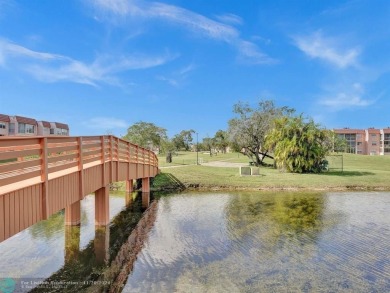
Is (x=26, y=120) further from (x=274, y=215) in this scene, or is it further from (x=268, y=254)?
(x=268, y=254)

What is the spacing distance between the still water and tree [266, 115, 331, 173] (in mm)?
16067

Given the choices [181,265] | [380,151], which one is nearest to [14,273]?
[181,265]

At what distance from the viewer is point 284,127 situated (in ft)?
114

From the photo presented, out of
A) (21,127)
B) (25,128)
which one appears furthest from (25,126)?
(21,127)

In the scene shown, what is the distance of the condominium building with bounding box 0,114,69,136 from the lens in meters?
62.2

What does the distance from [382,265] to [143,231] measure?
820cm

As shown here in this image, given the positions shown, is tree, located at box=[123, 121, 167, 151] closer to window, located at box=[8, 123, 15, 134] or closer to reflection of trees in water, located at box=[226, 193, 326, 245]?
window, located at box=[8, 123, 15, 134]

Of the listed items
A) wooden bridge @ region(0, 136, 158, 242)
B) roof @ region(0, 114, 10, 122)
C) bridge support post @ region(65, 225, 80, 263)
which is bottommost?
bridge support post @ region(65, 225, 80, 263)

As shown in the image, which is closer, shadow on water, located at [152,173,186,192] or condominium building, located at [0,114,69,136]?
shadow on water, located at [152,173,186,192]

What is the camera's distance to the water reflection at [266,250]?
7.68m

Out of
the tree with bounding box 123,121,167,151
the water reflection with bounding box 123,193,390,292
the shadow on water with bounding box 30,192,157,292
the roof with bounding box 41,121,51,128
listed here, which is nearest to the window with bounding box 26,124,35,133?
the roof with bounding box 41,121,51,128

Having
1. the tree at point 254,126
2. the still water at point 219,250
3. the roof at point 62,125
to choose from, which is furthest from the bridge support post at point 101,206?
the roof at point 62,125

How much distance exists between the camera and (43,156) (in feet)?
23.6

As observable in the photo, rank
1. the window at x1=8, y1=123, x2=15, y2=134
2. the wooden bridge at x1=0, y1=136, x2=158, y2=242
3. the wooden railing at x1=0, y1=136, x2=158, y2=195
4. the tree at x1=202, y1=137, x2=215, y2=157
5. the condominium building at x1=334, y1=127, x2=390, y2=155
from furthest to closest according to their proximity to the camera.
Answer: the condominium building at x1=334, y1=127, x2=390, y2=155
the tree at x1=202, y1=137, x2=215, y2=157
the window at x1=8, y1=123, x2=15, y2=134
the wooden railing at x1=0, y1=136, x2=158, y2=195
the wooden bridge at x1=0, y1=136, x2=158, y2=242
